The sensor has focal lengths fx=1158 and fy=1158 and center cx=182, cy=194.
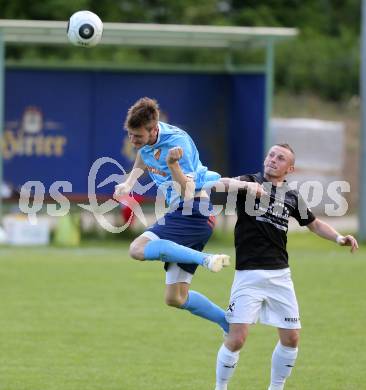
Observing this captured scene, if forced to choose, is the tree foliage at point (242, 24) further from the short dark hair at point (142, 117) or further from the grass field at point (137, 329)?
the short dark hair at point (142, 117)

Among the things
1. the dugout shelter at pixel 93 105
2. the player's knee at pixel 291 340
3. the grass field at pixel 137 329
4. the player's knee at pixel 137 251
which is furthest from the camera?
the dugout shelter at pixel 93 105

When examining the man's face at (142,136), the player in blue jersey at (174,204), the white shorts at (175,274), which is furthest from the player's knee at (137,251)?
the man's face at (142,136)

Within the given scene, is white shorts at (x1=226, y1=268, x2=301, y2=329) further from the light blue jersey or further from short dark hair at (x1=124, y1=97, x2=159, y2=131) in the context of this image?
short dark hair at (x1=124, y1=97, x2=159, y2=131)

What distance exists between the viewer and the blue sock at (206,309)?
873cm

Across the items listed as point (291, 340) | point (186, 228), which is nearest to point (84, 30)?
point (186, 228)

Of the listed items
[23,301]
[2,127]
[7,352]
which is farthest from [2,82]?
[7,352]

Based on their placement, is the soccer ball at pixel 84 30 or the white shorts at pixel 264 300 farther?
the soccer ball at pixel 84 30

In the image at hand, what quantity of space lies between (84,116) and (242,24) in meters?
15.2

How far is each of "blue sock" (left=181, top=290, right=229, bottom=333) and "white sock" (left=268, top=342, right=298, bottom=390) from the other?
1.91 feet

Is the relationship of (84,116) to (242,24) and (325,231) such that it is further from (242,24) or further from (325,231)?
(242,24)

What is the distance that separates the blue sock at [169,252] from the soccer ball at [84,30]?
6.67ft

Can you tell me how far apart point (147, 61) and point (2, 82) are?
14.0 meters

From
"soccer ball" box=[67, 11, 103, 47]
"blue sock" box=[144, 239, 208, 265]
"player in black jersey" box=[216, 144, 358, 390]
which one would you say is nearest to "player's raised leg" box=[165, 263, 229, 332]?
"blue sock" box=[144, 239, 208, 265]

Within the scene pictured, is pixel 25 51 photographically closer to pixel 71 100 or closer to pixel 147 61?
pixel 147 61
